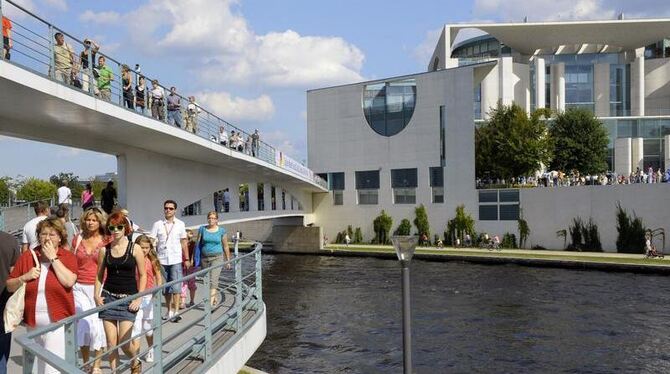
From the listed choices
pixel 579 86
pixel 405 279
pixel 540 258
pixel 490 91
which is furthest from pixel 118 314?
pixel 579 86

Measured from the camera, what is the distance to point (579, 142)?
190ft

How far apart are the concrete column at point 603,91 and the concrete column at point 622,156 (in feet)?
21.0

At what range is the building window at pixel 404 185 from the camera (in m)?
49.8

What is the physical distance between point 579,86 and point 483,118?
12.9m

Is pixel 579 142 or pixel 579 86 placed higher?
pixel 579 86

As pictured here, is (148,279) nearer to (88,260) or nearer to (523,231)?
(88,260)

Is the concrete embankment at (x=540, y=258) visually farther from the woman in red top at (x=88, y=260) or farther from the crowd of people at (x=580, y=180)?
the woman in red top at (x=88, y=260)

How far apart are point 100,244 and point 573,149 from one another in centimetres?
5592

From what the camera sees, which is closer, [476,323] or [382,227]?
[476,323]

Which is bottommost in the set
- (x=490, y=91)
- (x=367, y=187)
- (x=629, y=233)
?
(x=629, y=233)

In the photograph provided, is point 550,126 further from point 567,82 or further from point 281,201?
point 281,201

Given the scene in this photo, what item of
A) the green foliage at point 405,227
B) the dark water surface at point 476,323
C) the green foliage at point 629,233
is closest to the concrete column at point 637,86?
the green foliage at point 629,233

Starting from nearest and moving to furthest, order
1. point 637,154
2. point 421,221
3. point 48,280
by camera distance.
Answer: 1. point 48,280
2. point 421,221
3. point 637,154

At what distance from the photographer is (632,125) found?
6556cm
